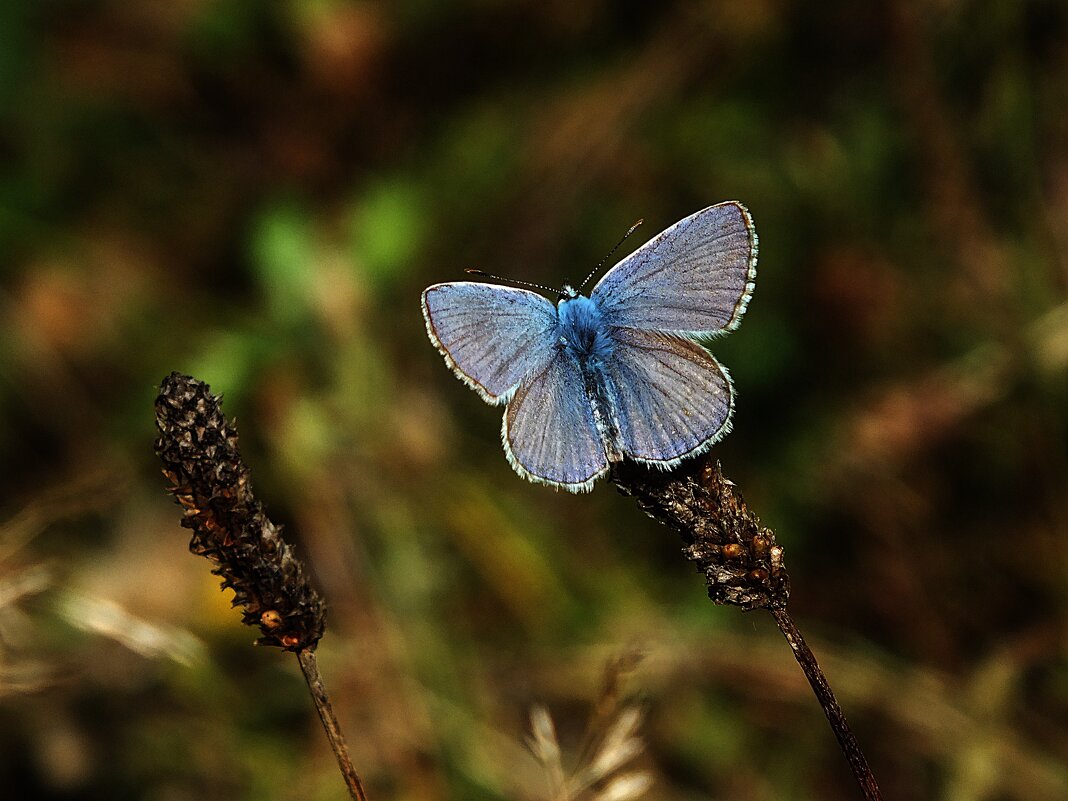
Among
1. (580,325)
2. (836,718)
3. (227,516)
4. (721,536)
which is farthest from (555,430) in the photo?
(836,718)

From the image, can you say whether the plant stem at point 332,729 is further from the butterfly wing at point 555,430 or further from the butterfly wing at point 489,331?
the butterfly wing at point 489,331

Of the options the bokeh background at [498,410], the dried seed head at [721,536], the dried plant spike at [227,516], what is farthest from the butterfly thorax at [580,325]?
the bokeh background at [498,410]

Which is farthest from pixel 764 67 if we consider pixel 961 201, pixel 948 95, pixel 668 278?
pixel 668 278

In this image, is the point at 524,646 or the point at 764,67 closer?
the point at 524,646

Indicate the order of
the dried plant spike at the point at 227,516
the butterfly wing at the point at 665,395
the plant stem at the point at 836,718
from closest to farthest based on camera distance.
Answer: the plant stem at the point at 836,718, the dried plant spike at the point at 227,516, the butterfly wing at the point at 665,395

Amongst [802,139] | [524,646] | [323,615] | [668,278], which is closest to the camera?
[323,615]

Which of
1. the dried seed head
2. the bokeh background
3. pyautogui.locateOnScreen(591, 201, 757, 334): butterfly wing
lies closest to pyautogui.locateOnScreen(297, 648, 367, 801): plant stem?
the dried seed head

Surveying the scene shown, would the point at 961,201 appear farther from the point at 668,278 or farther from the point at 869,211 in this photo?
the point at 668,278
